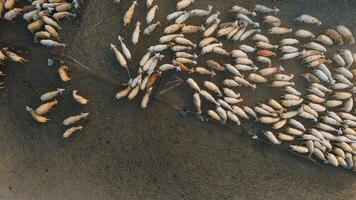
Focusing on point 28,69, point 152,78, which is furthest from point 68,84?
point 152,78

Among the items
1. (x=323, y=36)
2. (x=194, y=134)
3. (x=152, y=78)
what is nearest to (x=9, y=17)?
(x=152, y=78)

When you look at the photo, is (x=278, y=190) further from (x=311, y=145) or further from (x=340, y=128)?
(x=340, y=128)

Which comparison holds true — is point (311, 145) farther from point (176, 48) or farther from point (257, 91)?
point (176, 48)

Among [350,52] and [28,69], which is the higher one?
[350,52]

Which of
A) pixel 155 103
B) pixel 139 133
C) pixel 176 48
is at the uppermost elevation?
pixel 176 48

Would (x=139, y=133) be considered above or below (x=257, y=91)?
below

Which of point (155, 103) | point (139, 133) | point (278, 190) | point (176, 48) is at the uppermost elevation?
point (176, 48)
